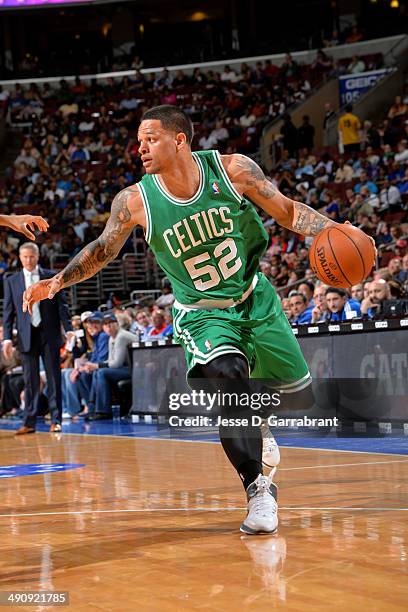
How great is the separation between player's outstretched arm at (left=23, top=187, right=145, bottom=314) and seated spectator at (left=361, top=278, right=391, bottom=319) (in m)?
5.23

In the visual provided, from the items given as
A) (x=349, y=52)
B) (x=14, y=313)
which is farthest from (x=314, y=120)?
(x=14, y=313)

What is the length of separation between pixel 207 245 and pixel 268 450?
3.61 ft

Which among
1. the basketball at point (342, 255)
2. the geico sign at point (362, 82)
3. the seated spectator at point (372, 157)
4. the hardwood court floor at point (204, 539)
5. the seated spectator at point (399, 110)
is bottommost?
the hardwood court floor at point (204, 539)

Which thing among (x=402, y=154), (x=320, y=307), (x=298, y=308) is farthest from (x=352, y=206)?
(x=320, y=307)

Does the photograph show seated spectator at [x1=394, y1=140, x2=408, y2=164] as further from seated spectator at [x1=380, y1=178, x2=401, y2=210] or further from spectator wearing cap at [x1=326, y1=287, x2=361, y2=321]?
spectator wearing cap at [x1=326, y1=287, x2=361, y2=321]

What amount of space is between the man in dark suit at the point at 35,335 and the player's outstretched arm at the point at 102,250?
5590mm

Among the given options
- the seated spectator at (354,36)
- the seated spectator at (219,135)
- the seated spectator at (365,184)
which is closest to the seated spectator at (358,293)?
the seated spectator at (365,184)

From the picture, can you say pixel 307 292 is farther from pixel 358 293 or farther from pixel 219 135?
pixel 219 135

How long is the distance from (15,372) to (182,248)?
10.4 meters

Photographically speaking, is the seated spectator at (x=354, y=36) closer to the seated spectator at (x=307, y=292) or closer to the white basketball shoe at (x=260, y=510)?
the seated spectator at (x=307, y=292)

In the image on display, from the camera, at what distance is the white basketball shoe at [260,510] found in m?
4.02

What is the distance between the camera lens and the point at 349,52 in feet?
84.7

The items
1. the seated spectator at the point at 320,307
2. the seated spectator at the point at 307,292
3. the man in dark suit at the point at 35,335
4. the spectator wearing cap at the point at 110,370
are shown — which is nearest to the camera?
the seated spectator at the point at 320,307

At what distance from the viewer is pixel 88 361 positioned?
13281mm
